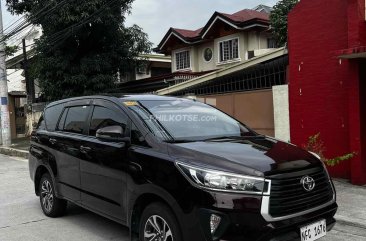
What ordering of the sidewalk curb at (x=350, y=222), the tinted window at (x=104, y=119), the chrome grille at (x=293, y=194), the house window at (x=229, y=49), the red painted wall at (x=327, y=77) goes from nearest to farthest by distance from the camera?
the chrome grille at (x=293, y=194), the tinted window at (x=104, y=119), the sidewalk curb at (x=350, y=222), the red painted wall at (x=327, y=77), the house window at (x=229, y=49)

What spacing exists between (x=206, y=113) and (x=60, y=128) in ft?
7.85

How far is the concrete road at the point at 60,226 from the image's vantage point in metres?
5.48

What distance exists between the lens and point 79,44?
774 inches

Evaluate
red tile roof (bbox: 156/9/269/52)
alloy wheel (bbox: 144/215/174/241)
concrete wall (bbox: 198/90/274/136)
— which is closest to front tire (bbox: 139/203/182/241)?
alloy wheel (bbox: 144/215/174/241)

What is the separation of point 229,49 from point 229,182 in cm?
1739

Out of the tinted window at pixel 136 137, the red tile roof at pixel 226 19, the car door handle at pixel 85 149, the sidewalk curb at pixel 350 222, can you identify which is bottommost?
the sidewalk curb at pixel 350 222

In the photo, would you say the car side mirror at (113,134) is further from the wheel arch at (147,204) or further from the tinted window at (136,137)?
the wheel arch at (147,204)

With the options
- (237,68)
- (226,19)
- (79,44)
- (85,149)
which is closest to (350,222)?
(85,149)

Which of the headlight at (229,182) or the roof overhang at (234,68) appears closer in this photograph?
the headlight at (229,182)

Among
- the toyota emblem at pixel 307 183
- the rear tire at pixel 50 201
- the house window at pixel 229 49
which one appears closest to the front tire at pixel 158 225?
the toyota emblem at pixel 307 183

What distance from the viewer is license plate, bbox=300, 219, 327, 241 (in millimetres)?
3760

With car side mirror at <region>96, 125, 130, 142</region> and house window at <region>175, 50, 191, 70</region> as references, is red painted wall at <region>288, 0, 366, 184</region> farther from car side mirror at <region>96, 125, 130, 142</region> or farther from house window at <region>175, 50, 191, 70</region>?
house window at <region>175, 50, 191, 70</region>

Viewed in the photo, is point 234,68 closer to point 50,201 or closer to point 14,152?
point 50,201

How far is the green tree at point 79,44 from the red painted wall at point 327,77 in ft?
34.9
